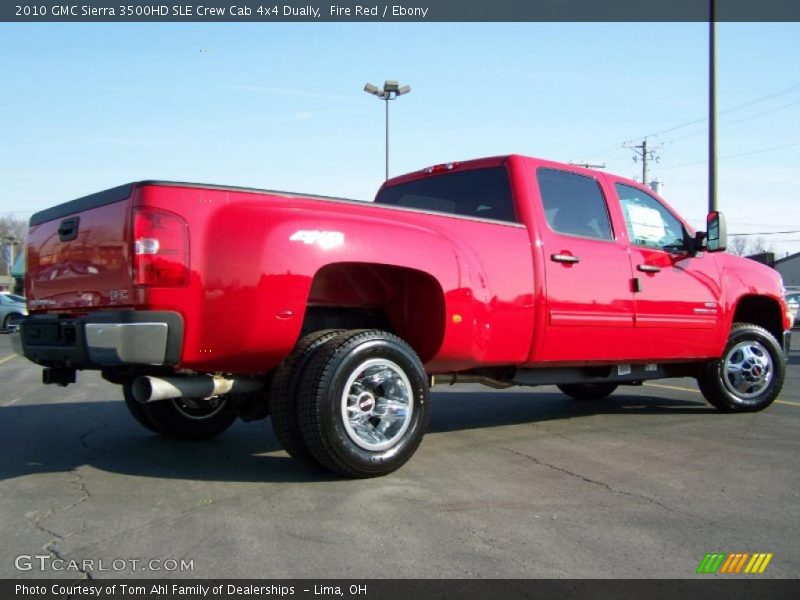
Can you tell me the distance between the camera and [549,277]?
5211 millimetres

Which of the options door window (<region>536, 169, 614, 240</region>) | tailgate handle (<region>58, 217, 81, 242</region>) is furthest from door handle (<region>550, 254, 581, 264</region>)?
tailgate handle (<region>58, 217, 81, 242</region>)

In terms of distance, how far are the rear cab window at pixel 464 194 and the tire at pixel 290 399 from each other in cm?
160

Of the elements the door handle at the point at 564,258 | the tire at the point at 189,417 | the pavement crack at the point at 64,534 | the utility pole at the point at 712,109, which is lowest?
the pavement crack at the point at 64,534

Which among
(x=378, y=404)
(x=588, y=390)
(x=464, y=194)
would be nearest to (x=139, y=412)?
(x=378, y=404)

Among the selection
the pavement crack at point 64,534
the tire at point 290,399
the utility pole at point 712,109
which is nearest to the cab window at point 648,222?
the tire at point 290,399

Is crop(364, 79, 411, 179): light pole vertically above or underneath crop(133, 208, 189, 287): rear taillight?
above

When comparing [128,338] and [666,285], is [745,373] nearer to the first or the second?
[666,285]

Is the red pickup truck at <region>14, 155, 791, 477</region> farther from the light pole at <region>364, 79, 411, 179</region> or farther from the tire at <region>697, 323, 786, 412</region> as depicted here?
the light pole at <region>364, 79, 411, 179</region>

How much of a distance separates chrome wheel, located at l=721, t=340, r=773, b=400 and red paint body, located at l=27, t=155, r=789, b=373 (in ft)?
1.14

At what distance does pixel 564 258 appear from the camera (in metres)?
5.31

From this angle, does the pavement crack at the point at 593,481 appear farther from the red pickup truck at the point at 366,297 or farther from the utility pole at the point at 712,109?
the utility pole at the point at 712,109

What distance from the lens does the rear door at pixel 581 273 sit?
17.3ft

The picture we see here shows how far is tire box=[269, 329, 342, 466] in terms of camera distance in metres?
4.08
